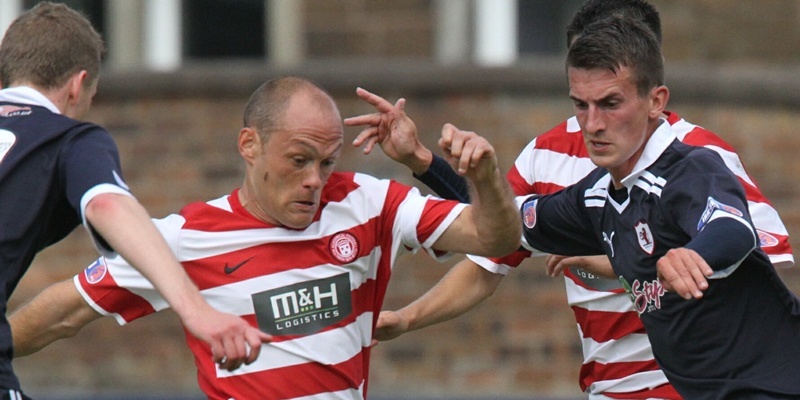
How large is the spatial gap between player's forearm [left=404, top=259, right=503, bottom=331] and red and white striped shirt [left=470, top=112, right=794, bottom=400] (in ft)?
0.24

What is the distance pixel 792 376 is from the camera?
174 inches

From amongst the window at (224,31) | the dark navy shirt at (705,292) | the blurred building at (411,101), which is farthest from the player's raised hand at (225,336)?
the window at (224,31)

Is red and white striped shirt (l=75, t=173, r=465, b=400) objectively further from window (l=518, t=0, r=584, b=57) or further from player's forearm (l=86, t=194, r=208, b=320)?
window (l=518, t=0, r=584, b=57)

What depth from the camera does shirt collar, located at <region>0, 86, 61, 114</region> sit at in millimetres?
4512

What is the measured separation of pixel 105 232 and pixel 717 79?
586cm

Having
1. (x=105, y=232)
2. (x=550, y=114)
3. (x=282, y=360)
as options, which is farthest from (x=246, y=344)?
(x=550, y=114)

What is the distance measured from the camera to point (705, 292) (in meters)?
4.44

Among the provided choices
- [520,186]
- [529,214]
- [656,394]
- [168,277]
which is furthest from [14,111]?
[656,394]

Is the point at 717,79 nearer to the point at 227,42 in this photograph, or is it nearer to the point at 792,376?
the point at 227,42

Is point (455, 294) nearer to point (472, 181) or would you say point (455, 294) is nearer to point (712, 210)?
point (472, 181)

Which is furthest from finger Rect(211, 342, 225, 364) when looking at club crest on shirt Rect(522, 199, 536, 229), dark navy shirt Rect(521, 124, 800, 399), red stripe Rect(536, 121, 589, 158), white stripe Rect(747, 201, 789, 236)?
red stripe Rect(536, 121, 589, 158)

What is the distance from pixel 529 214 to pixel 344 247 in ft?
2.65

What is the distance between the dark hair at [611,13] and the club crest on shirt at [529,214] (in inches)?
24.8

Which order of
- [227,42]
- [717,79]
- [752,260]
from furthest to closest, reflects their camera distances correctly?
[227,42]
[717,79]
[752,260]
